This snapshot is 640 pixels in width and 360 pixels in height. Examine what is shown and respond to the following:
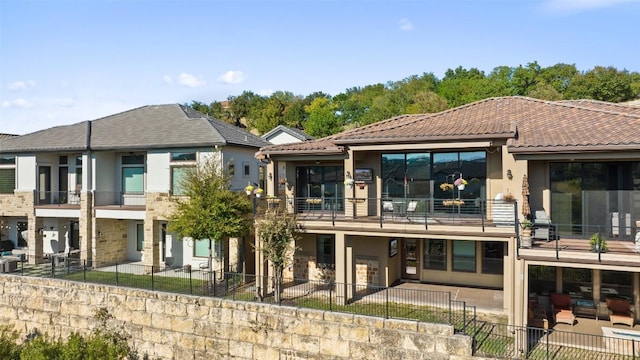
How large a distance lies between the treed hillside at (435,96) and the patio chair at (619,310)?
41.5 metres

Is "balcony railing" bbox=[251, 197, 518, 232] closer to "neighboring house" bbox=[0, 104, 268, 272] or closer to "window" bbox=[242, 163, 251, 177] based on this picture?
"window" bbox=[242, 163, 251, 177]

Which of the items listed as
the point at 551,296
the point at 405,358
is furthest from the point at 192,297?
the point at 551,296

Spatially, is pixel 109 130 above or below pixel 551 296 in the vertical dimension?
above

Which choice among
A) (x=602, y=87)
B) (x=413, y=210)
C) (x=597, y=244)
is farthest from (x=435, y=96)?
(x=597, y=244)

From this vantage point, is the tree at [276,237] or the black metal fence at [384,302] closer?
the black metal fence at [384,302]

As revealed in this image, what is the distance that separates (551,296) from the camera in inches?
601

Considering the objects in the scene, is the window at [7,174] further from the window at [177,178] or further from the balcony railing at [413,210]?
the balcony railing at [413,210]

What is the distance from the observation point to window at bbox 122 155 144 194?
2414cm

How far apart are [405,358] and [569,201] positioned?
26.1 ft

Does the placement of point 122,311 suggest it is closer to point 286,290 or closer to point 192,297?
point 192,297

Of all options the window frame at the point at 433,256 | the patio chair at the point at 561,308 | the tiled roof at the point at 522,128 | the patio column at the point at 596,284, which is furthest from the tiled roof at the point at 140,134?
the patio column at the point at 596,284

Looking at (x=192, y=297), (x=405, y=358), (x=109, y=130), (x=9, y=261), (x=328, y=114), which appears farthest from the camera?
(x=328, y=114)

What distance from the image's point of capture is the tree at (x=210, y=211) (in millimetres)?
17828

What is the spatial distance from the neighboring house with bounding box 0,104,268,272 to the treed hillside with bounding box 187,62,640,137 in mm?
36629
